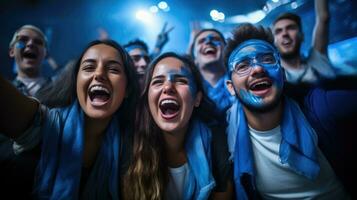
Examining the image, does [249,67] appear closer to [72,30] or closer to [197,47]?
[197,47]

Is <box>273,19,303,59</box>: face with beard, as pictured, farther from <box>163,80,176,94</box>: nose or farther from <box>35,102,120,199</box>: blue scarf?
<box>35,102,120,199</box>: blue scarf

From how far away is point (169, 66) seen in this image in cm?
134

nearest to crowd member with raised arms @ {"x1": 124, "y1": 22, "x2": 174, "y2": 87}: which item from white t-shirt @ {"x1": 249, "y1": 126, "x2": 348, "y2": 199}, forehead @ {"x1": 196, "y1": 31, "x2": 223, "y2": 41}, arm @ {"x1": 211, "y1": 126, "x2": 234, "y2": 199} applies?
forehead @ {"x1": 196, "y1": 31, "x2": 223, "y2": 41}

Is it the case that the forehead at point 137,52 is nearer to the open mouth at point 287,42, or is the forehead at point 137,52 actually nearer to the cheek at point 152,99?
the cheek at point 152,99

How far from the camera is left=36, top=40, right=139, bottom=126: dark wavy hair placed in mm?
1252

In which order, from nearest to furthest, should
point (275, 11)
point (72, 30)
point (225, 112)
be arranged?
point (225, 112)
point (275, 11)
point (72, 30)

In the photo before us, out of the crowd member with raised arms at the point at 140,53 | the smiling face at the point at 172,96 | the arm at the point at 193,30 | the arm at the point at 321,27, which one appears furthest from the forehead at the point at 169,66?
the arm at the point at 321,27

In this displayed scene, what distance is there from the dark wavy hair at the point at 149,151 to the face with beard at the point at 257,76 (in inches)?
10.6

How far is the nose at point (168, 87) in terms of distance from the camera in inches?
49.7

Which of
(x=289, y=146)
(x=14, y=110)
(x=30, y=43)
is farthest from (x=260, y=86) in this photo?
(x=30, y=43)

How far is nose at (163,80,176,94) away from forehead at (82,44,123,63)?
332 millimetres

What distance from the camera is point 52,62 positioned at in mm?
2775

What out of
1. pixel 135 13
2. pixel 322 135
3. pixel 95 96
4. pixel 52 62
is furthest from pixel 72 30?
pixel 322 135

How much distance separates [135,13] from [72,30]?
106 centimetres
